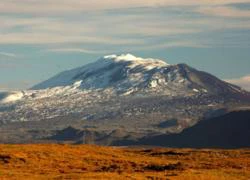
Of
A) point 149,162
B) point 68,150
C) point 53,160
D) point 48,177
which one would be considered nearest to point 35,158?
point 53,160

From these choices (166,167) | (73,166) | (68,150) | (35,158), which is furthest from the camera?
(68,150)

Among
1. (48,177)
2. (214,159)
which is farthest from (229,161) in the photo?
(48,177)

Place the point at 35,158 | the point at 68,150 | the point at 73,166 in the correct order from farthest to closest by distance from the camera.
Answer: the point at 68,150 < the point at 35,158 < the point at 73,166

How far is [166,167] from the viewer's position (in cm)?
7894

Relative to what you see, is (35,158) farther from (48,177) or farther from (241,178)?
(241,178)

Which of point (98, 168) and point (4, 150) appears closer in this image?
point (98, 168)

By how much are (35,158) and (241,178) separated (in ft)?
105

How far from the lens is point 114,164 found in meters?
85.8

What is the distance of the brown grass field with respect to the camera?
70062 mm

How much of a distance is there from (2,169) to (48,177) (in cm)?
1126

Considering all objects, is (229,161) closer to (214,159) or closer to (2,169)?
(214,159)

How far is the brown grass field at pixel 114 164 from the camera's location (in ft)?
230

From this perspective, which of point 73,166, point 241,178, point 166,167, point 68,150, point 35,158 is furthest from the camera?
point 68,150

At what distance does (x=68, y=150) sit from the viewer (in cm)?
9850
